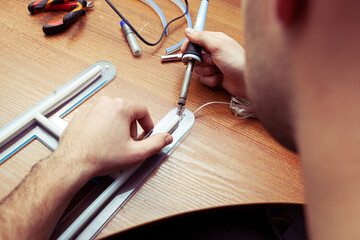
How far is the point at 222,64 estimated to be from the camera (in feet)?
2.39

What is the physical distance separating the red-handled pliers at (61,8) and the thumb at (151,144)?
0.49m

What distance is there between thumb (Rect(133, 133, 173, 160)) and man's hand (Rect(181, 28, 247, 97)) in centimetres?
25

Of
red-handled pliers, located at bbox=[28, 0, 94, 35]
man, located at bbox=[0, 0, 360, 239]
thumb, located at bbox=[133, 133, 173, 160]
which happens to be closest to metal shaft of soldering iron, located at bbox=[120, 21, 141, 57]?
red-handled pliers, located at bbox=[28, 0, 94, 35]

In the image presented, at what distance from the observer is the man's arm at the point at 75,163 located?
1.53 feet

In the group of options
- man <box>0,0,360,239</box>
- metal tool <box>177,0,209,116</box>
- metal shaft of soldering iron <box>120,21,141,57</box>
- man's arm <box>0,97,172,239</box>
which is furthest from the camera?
metal shaft of soldering iron <box>120,21,141,57</box>

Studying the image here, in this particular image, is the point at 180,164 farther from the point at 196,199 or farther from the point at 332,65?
the point at 332,65

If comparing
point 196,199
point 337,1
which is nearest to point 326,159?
point 337,1

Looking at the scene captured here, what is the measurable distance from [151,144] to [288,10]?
377 millimetres

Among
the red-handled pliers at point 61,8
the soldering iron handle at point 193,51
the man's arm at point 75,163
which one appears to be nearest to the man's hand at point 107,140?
the man's arm at point 75,163

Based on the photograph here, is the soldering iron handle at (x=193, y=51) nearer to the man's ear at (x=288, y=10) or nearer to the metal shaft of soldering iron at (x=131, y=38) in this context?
the metal shaft of soldering iron at (x=131, y=38)

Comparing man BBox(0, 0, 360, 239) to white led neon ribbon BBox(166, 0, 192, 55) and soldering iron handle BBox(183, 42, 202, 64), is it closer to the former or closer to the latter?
soldering iron handle BBox(183, 42, 202, 64)

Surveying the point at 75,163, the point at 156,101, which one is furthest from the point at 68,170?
the point at 156,101

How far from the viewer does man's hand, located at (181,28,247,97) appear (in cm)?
72

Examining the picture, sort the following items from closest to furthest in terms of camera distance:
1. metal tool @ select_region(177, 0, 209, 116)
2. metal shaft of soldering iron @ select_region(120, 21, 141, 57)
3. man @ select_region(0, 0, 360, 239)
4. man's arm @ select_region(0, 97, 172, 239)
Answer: man @ select_region(0, 0, 360, 239), man's arm @ select_region(0, 97, 172, 239), metal tool @ select_region(177, 0, 209, 116), metal shaft of soldering iron @ select_region(120, 21, 141, 57)
